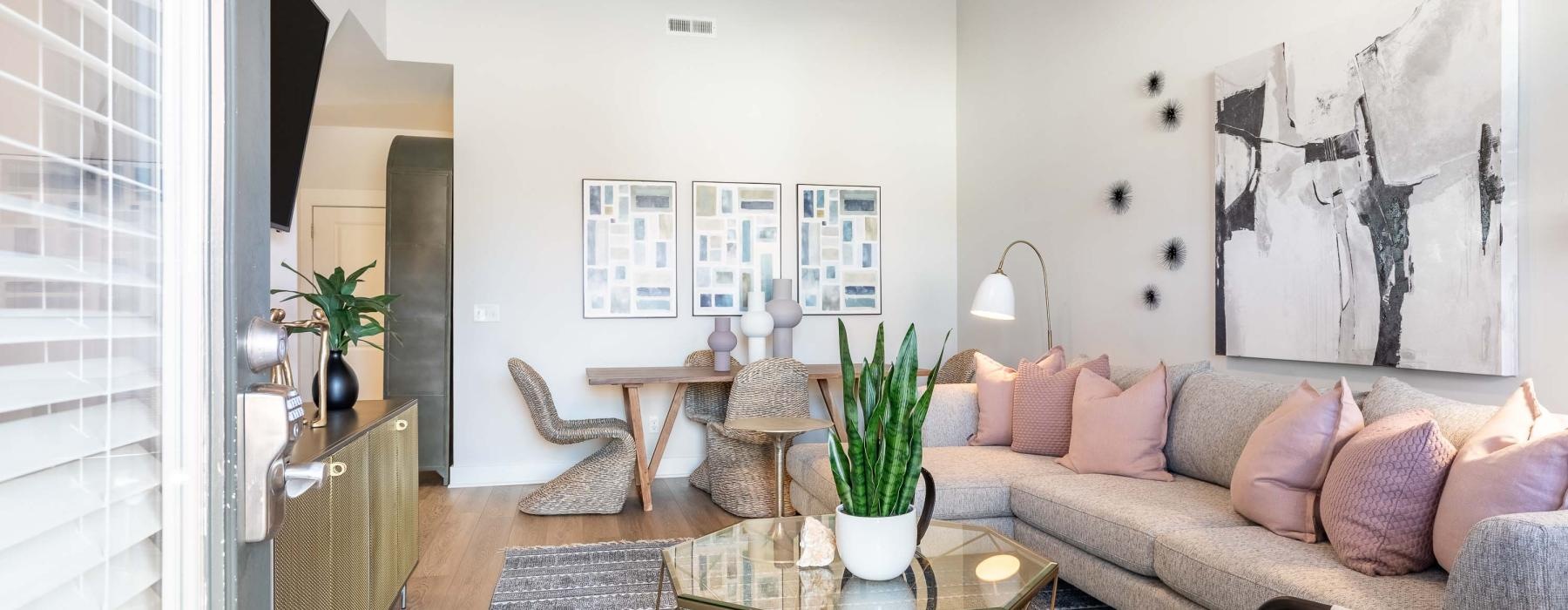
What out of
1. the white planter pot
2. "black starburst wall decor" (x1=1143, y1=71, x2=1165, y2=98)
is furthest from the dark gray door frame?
"black starburst wall decor" (x1=1143, y1=71, x2=1165, y2=98)

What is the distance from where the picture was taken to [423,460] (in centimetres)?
499

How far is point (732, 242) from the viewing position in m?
5.20

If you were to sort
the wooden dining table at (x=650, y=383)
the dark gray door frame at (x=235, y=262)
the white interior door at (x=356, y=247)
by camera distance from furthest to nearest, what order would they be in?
the white interior door at (x=356, y=247)
the wooden dining table at (x=650, y=383)
the dark gray door frame at (x=235, y=262)

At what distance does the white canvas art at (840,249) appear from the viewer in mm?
5328

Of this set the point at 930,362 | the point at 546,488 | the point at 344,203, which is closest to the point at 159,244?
the point at 546,488

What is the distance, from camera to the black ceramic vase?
2.50 meters

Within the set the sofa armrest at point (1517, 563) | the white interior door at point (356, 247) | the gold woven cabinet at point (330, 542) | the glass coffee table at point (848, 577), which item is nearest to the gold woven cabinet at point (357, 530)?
the gold woven cabinet at point (330, 542)

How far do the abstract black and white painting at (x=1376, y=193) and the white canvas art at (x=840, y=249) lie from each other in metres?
2.34

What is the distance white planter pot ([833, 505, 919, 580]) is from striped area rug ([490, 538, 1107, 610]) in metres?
1.07

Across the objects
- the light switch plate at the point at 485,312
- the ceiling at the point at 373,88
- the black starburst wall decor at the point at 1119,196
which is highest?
the ceiling at the point at 373,88

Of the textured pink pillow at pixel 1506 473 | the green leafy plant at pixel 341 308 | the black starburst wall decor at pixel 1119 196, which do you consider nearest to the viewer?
the textured pink pillow at pixel 1506 473

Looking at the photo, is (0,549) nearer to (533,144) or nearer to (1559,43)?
(1559,43)

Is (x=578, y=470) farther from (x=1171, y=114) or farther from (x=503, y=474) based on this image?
(x=1171, y=114)

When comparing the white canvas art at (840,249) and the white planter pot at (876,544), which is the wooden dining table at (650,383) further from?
the white planter pot at (876,544)
